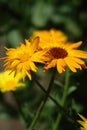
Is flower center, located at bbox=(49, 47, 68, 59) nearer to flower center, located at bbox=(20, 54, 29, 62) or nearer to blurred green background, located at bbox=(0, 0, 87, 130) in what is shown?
flower center, located at bbox=(20, 54, 29, 62)

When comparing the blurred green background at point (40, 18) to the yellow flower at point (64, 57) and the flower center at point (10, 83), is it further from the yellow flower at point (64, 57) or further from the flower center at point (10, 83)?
the yellow flower at point (64, 57)

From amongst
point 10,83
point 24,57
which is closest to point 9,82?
point 10,83

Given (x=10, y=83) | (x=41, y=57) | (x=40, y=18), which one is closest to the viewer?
(x=41, y=57)

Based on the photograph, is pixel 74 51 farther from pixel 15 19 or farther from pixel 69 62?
pixel 15 19

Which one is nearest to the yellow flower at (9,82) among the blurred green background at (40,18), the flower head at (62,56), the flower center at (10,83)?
the flower center at (10,83)

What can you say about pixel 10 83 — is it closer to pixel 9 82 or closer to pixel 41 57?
pixel 9 82

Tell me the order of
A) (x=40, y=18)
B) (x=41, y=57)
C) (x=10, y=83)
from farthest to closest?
1. (x=40, y=18)
2. (x=10, y=83)
3. (x=41, y=57)

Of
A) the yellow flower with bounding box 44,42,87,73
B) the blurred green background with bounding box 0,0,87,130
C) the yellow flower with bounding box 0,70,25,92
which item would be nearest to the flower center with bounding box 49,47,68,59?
the yellow flower with bounding box 44,42,87,73

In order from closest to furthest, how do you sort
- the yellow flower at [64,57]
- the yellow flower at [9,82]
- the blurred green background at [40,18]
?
1. the yellow flower at [64,57]
2. the yellow flower at [9,82]
3. the blurred green background at [40,18]
